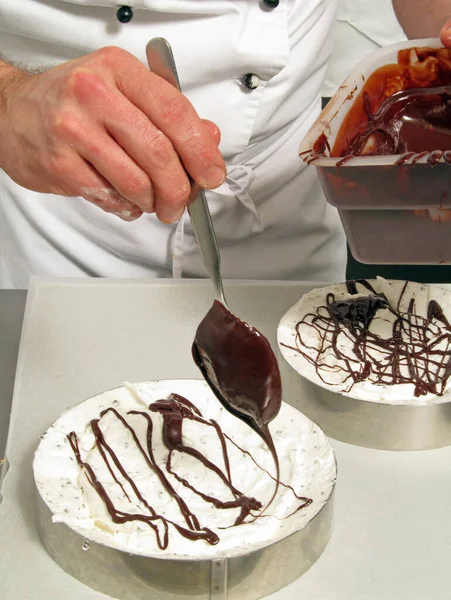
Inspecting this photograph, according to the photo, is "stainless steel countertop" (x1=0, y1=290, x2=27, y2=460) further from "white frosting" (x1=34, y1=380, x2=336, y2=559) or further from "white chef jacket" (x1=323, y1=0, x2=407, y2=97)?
"white chef jacket" (x1=323, y1=0, x2=407, y2=97)

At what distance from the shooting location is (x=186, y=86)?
1.44m

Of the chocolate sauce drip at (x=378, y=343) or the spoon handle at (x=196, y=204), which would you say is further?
the chocolate sauce drip at (x=378, y=343)

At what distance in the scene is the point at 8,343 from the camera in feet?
4.71

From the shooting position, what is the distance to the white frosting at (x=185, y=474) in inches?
37.3

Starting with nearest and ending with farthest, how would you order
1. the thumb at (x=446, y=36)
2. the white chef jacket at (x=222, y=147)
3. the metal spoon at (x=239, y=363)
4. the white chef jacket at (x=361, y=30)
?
the metal spoon at (x=239, y=363), the thumb at (x=446, y=36), the white chef jacket at (x=222, y=147), the white chef jacket at (x=361, y=30)

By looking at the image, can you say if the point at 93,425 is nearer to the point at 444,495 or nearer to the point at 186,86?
the point at 444,495

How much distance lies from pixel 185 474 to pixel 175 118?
45 centimetres

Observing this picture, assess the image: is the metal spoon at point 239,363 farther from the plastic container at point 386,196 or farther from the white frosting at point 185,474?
the plastic container at point 386,196

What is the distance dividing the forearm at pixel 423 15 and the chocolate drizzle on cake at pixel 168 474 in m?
0.80

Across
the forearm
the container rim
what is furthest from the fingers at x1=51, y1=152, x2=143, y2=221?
the forearm

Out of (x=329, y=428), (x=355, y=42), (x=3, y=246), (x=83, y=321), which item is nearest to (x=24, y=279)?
(x=3, y=246)

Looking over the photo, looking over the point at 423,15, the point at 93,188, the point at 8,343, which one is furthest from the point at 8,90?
the point at 423,15

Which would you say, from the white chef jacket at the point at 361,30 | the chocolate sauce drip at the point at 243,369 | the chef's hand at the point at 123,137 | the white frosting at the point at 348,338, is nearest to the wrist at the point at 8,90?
the chef's hand at the point at 123,137

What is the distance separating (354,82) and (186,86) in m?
0.33
